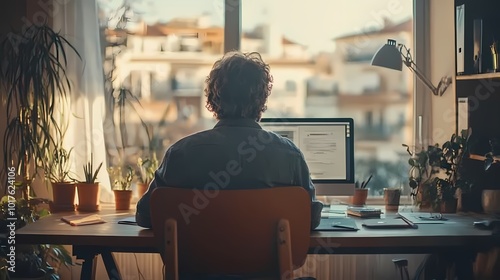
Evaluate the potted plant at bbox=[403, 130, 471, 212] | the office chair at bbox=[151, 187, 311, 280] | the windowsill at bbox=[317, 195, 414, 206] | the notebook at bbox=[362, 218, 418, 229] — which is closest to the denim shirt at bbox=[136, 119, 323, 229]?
the office chair at bbox=[151, 187, 311, 280]

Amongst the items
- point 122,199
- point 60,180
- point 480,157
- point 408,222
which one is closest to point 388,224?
point 408,222

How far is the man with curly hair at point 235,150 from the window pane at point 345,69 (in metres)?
0.91

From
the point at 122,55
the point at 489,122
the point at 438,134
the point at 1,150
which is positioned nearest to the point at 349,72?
the point at 438,134

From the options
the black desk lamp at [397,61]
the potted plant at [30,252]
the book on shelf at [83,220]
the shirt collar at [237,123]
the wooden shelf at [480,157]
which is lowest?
the potted plant at [30,252]

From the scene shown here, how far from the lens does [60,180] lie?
2949mm

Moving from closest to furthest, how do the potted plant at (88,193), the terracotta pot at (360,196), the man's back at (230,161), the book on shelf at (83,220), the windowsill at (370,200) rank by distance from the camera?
the man's back at (230,161), the book on shelf at (83,220), the potted plant at (88,193), the terracotta pot at (360,196), the windowsill at (370,200)

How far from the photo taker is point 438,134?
3.12 m

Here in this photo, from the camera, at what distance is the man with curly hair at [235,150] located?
6.77ft

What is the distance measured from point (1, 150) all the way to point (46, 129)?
1.33 ft

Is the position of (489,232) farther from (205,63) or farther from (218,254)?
(205,63)

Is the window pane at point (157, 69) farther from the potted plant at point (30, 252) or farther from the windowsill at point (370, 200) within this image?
the windowsill at point (370, 200)

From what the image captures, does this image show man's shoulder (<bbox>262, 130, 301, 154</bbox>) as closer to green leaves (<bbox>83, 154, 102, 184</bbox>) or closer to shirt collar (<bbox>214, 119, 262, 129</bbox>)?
shirt collar (<bbox>214, 119, 262, 129</bbox>)

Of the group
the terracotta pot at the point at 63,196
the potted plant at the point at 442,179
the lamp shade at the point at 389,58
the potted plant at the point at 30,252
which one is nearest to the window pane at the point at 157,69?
the terracotta pot at the point at 63,196

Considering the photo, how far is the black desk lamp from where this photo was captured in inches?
113
